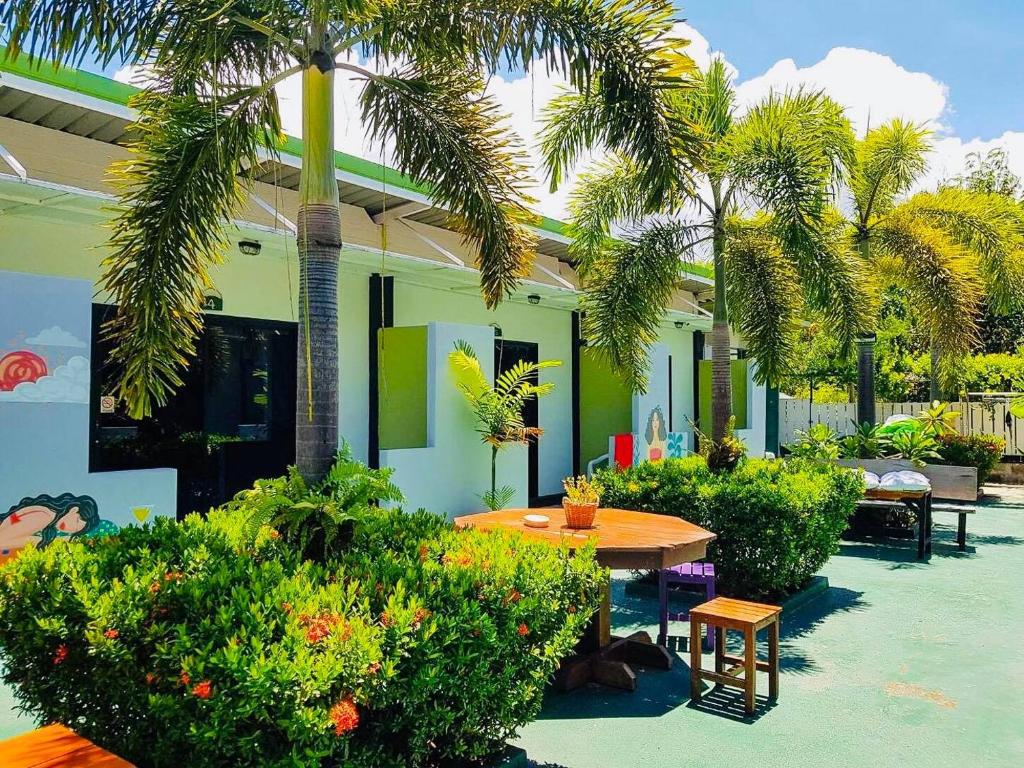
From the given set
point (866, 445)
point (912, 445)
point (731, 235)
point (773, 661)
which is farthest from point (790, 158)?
point (912, 445)

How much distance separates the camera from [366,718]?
117 inches

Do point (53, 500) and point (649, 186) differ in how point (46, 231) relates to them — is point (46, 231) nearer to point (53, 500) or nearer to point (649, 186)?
point (53, 500)

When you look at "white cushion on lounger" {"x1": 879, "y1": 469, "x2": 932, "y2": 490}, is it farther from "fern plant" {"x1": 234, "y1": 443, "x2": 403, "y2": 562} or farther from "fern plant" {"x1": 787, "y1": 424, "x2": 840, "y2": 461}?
"fern plant" {"x1": 234, "y1": 443, "x2": 403, "y2": 562}

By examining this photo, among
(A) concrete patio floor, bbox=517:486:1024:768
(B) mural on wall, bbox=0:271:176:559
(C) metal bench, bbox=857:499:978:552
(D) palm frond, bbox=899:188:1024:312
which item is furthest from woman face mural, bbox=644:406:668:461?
(B) mural on wall, bbox=0:271:176:559

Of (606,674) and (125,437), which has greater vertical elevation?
(125,437)

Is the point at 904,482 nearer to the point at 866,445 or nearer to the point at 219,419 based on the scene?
the point at 866,445

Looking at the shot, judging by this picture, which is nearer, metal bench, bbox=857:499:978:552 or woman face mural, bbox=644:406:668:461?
metal bench, bbox=857:499:978:552

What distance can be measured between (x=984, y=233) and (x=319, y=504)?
14308 mm

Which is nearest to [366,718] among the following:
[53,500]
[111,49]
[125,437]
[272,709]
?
[272,709]

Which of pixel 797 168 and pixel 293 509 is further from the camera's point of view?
pixel 797 168

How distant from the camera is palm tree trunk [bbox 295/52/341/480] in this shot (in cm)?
445

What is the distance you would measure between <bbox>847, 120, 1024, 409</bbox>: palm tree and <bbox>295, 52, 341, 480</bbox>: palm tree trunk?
1133 centimetres

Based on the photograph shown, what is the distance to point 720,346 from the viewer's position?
9664 millimetres

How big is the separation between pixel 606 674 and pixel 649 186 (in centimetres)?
343
